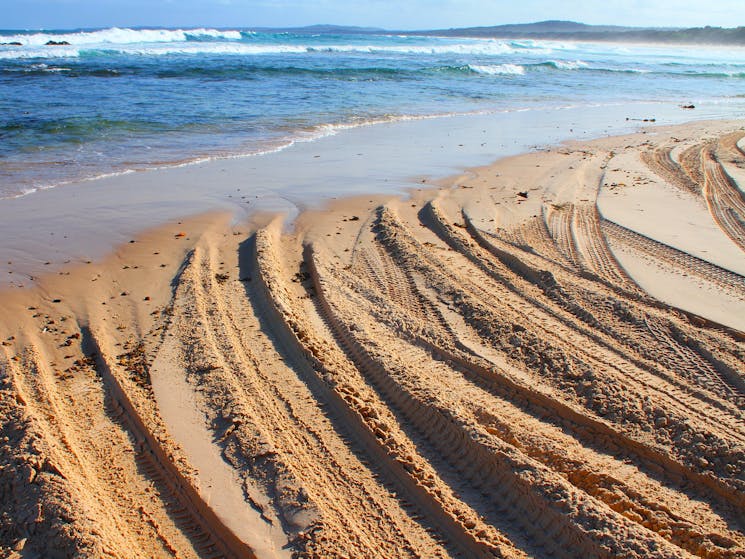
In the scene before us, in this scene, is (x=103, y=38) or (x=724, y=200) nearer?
(x=724, y=200)

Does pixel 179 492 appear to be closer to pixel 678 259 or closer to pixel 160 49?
pixel 678 259

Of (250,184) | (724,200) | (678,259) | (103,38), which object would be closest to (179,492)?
(678,259)

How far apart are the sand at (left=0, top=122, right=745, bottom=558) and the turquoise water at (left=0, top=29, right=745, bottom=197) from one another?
4.86 meters

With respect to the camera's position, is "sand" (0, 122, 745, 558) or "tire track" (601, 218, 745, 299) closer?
"sand" (0, 122, 745, 558)

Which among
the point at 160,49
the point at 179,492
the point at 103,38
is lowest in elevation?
the point at 179,492

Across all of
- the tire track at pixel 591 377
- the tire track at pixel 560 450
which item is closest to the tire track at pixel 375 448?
the tire track at pixel 560 450

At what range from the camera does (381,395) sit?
12.0ft

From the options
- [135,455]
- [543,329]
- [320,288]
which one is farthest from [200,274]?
[543,329]

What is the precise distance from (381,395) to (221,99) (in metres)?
15.1

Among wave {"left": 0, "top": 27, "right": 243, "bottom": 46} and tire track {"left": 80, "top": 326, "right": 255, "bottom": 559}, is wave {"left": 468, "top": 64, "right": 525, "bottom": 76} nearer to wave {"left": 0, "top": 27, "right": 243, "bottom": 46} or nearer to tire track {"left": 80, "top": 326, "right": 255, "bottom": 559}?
tire track {"left": 80, "top": 326, "right": 255, "bottom": 559}

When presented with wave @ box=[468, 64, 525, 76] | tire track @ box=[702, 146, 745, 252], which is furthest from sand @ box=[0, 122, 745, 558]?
wave @ box=[468, 64, 525, 76]

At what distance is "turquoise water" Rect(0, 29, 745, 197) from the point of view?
1036cm

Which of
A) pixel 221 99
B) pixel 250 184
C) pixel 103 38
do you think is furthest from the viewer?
pixel 103 38

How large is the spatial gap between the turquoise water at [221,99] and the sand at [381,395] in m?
4.86
